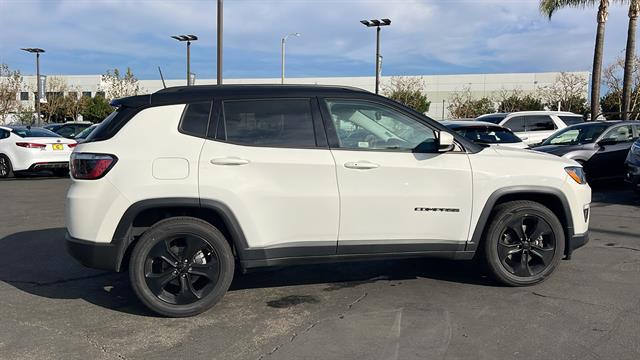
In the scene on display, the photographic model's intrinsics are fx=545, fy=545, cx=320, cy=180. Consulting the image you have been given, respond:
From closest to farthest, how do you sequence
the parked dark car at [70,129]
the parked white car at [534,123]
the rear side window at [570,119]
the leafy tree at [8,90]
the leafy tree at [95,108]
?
the parked white car at [534,123], the rear side window at [570,119], the parked dark car at [70,129], the leafy tree at [8,90], the leafy tree at [95,108]

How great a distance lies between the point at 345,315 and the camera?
441cm

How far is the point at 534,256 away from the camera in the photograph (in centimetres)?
506

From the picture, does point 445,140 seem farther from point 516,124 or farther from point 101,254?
point 516,124

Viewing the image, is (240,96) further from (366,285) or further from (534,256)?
(534,256)

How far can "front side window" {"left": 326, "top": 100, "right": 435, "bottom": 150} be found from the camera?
462cm

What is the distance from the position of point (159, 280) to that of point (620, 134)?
422 inches

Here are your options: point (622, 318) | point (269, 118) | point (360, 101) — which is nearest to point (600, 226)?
point (622, 318)

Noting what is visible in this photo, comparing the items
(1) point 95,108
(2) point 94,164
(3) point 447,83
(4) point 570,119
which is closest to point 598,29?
(4) point 570,119

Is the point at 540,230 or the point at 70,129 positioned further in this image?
the point at 70,129

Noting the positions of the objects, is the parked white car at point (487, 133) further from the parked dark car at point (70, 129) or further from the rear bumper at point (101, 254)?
the parked dark car at point (70, 129)

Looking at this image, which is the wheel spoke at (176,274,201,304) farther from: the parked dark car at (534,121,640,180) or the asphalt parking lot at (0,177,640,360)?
the parked dark car at (534,121,640,180)

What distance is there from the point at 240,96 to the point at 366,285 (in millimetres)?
2130

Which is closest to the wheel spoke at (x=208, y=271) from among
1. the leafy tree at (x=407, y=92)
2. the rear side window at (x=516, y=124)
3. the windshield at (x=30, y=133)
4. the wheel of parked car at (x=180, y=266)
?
the wheel of parked car at (x=180, y=266)

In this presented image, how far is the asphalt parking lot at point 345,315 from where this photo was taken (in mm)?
3768
